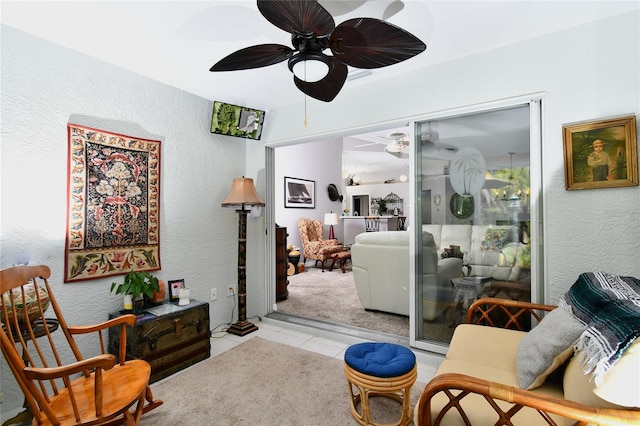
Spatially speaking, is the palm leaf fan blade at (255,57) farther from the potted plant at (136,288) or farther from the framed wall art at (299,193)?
the framed wall art at (299,193)

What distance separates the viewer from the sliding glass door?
92.4 inches

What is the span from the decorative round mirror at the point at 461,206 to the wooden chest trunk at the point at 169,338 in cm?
228

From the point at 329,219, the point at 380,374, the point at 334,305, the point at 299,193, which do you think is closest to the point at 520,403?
the point at 380,374

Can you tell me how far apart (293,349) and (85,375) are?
1.63m

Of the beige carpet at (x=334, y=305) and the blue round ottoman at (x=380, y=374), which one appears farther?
the beige carpet at (x=334, y=305)

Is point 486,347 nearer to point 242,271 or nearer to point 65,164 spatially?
point 242,271

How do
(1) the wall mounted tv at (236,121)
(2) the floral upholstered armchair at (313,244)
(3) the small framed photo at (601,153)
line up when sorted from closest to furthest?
(3) the small framed photo at (601,153) → (1) the wall mounted tv at (236,121) → (2) the floral upholstered armchair at (313,244)

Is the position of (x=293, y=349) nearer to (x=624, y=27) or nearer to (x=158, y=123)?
(x=158, y=123)

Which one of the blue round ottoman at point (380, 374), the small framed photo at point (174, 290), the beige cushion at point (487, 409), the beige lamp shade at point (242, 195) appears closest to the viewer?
the beige cushion at point (487, 409)

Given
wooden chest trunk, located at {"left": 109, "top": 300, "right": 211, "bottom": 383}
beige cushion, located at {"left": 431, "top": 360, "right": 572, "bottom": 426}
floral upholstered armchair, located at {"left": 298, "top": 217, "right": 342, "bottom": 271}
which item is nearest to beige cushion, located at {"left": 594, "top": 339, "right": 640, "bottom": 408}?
beige cushion, located at {"left": 431, "top": 360, "right": 572, "bottom": 426}

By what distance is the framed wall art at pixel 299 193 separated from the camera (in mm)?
6594

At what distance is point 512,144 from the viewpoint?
2.40 meters

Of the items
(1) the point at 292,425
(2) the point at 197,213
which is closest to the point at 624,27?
(1) the point at 292,425

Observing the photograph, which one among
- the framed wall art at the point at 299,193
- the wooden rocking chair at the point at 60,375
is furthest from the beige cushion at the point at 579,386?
the framed wall art at the point at 299,193
